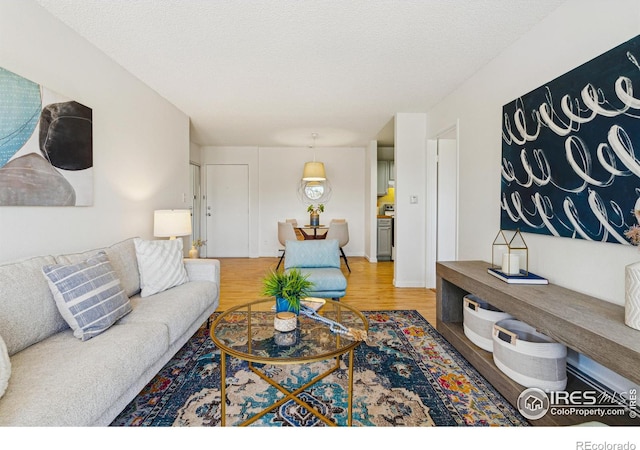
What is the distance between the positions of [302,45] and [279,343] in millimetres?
2140

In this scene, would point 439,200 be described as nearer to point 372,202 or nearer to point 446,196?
point 446,196

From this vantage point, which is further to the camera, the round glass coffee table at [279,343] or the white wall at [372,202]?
the white wall at [372,202]

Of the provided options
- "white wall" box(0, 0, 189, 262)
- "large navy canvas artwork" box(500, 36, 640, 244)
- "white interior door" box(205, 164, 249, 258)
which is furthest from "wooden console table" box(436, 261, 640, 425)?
"white interior door" box(205, 164, 249, 258)

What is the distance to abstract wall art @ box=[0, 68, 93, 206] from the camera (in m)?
1.71

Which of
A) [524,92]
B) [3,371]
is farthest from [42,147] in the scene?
[524,92]

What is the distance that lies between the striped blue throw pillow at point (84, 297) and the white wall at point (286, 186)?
4786 mm

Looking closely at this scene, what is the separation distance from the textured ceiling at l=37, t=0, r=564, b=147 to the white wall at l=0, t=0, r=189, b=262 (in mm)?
155

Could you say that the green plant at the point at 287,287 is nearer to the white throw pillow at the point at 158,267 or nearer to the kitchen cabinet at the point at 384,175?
the white throw pillow at the point at 158,267

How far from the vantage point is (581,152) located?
1.71 m

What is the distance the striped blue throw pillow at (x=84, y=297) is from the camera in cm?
153

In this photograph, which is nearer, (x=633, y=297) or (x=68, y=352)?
(x=633, y=297)

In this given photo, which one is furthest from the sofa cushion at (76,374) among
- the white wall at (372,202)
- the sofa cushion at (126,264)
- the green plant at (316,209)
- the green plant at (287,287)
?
the white wall at (372,202)

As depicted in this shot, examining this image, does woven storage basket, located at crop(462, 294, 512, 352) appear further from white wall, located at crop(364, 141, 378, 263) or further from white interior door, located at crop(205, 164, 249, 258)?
white interior door, located at crop(205, 164, 249, 258)
